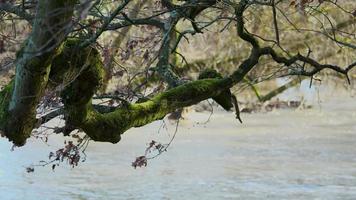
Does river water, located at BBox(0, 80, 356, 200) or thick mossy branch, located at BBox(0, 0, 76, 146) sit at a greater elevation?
thick mossy branch, located at BBox(0, 0, 76, 146)

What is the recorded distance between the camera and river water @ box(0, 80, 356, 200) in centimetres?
1377

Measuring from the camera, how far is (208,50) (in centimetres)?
2575

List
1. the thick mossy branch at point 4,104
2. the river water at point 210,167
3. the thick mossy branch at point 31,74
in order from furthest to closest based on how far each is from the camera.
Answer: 1. the river water at point 210,167
2. the thick mossy branch at point 4,104
3. the thick mossy branch at point 31,74

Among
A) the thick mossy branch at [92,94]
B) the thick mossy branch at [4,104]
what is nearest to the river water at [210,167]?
the thick mossy branch at [92,94]

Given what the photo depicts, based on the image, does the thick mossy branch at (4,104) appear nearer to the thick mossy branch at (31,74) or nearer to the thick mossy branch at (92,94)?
the thick mossy branch at (31,74)

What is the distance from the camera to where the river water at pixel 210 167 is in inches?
542

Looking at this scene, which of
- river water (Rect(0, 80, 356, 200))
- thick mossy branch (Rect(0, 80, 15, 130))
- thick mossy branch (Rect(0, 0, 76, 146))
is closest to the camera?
thick mossy branch (Rect(0, 0, 76, 146))

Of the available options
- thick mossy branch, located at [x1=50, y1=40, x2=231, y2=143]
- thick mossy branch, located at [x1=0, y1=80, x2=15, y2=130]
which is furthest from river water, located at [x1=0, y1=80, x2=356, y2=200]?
thick mossy branch, located at [x1=0, y1=80, x2=15, y2=130]

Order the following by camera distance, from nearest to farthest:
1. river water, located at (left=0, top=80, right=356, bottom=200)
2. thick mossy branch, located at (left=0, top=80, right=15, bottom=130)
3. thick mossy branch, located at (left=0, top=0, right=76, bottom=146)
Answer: thick mossy branch, located at (left=0, top=0, right=76, bottom=146)
thick mossy branch, located at (left=0, top=80, right=15, bottom=130)
river water, located at (left=0, top=80, right=356, bottom=200)

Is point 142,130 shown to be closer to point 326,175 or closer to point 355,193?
point 326,175

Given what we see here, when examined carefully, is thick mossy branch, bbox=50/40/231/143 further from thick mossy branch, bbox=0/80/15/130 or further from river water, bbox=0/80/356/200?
river water, bbox=0/80/356/200

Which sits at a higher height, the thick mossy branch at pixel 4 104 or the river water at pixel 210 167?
the thick mossy branch at pixel 4 104

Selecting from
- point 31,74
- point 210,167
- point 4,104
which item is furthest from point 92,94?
point 210,167

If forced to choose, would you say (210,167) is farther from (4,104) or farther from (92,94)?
(4,104)
